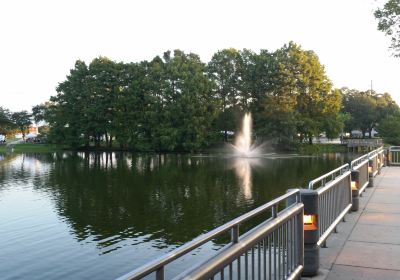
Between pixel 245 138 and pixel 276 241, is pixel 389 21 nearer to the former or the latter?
pixel 276 241

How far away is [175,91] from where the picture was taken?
8025cm

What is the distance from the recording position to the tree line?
76.8m

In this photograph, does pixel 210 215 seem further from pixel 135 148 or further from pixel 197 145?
pixel 135 148

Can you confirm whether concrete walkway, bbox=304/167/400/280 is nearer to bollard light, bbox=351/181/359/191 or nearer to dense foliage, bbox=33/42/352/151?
bollard light, bbox=351/181/359/191

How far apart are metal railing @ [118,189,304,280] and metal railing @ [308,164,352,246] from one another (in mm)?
1016

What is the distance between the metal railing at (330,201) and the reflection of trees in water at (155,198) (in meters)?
8.92

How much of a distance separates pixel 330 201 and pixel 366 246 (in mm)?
1000

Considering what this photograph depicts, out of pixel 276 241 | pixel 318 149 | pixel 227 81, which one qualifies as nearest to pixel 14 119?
pixel 227 81

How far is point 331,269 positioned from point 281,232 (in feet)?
5.76

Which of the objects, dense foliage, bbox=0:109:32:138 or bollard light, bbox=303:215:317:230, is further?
dense foliage, bbox=0:109:32:138

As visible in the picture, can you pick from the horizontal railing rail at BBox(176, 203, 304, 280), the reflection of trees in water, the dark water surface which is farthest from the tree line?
the horizontal railing rail at BBox(176, 203, 304, 280)

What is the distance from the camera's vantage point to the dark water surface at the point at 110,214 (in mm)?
15047

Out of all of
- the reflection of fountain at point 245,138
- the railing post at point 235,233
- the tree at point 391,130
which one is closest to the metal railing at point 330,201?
the railing post at point 235,233

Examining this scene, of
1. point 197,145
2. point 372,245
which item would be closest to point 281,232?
point 372,245
